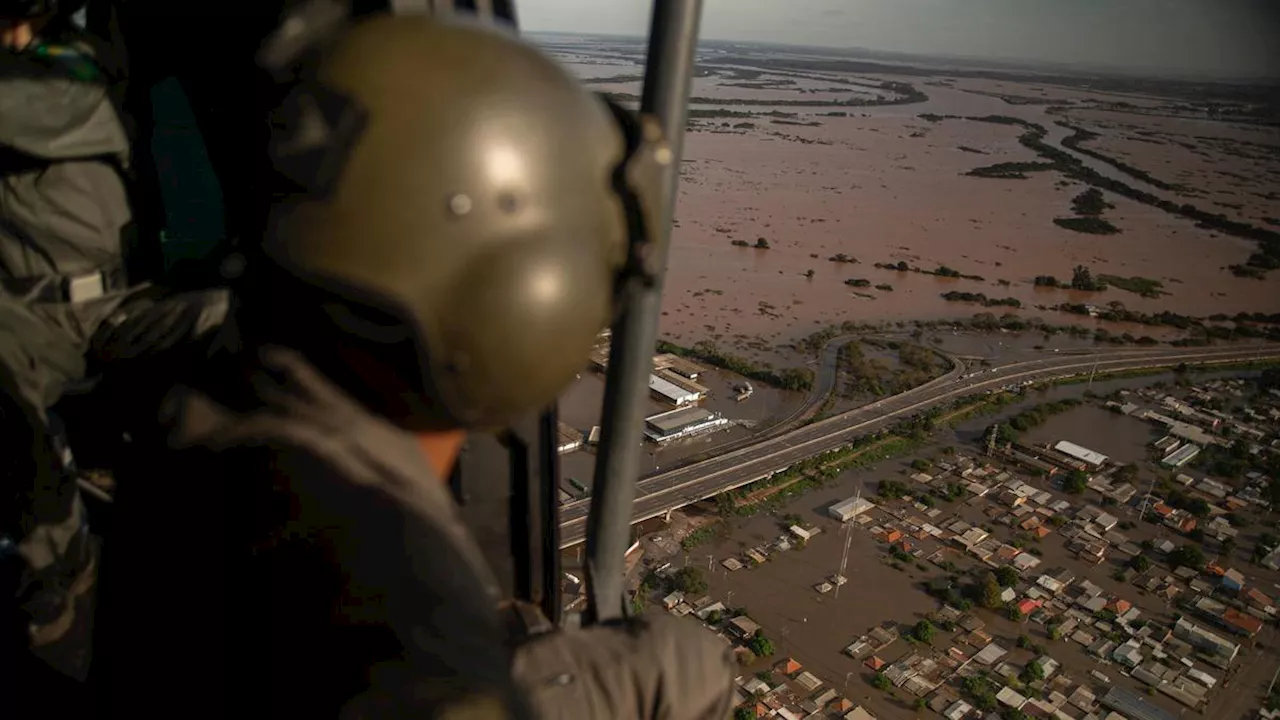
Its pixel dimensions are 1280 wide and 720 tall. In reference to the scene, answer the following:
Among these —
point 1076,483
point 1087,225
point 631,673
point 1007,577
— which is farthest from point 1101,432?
point 631,673

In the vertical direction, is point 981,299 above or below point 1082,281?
below

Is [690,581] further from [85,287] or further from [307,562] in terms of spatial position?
[307,562]

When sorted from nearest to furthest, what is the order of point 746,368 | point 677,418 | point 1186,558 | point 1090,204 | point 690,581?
point 690,581 < point 1186,558 < point 677,418 < point 746,368 < point 1090,204

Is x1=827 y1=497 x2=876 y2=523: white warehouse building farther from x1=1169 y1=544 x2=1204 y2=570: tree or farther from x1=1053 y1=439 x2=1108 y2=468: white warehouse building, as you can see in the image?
x1=1053 y1=439 x2=1108 y2=468: white warehouse building

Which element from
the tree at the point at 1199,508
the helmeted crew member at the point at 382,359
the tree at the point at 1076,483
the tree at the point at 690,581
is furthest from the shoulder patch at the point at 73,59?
the tree at the point at 1199,508

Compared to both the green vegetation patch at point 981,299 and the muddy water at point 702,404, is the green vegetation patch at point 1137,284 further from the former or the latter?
the muddy water at point 702,404

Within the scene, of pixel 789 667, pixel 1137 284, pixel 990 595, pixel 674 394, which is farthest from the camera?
pixel 1137 284

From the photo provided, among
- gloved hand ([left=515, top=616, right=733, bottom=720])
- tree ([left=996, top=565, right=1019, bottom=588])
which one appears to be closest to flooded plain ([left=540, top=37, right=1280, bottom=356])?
tree ([left=996, top=565, right=1019, bottom=588])
